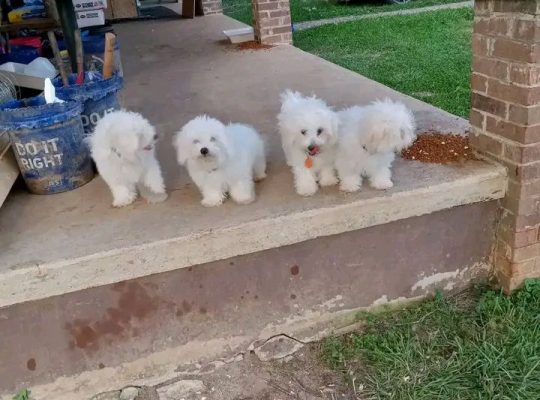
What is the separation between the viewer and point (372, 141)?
104 inches

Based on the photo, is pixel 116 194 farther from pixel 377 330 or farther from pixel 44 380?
pixel 377 330

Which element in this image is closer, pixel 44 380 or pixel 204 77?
pixel 44 380

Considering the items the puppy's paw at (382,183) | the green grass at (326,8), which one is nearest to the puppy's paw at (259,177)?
the puppy's paw at (382,183)

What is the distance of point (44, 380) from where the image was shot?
8.86 feet

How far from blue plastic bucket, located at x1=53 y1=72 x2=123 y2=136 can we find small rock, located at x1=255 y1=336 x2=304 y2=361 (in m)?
1.61

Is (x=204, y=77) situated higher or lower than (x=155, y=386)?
higher

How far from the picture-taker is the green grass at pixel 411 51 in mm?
6137

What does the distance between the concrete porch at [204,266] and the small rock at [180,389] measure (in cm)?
7

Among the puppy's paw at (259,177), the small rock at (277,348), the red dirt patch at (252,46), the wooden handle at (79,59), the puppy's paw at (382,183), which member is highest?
the wooden handle at (79,59)

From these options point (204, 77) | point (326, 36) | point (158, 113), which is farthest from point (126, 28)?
point (158, 113)

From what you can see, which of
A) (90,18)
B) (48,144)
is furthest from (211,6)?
(48,144)

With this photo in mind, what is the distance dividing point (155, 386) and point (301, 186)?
47.5 inches

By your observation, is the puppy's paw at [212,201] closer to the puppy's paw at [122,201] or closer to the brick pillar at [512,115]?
the puppy's paw at [122,201]

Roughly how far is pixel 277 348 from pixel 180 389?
1.69 ft
